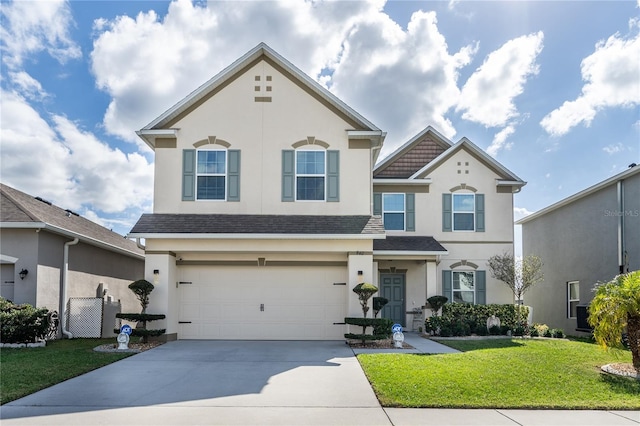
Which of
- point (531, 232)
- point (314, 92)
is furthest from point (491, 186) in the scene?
point (314, 92)

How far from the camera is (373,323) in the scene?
46.3 ft

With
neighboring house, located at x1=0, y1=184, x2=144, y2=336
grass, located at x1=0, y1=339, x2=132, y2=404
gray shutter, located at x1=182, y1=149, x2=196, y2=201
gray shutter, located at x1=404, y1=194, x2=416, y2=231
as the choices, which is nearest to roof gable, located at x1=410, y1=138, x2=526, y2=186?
gray shutter, located at x1=404, y1=194, x2=416, y2=231

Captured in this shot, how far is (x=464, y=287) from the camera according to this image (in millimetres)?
19453

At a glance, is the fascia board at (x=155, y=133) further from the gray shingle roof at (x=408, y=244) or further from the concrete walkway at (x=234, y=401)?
the gray shingle roof at (x=408, y=244)

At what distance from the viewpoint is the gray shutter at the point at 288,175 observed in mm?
15688

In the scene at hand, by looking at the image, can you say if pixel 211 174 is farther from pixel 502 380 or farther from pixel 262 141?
pixel 502 380

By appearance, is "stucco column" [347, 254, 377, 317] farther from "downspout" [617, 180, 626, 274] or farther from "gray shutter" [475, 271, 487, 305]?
"downspout" [617, 180, 626, 274]

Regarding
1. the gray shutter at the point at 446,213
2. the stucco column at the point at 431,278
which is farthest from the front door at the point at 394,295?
the gray shutter at the point at 446,213

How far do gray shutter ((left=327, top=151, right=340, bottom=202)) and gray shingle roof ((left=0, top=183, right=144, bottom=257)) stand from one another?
7.94 m

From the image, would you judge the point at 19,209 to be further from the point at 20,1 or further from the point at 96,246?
the point at 20,1

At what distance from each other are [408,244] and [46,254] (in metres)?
11.5

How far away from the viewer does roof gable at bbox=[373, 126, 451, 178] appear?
20203mm

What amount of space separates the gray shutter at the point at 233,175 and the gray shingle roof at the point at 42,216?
5017mm

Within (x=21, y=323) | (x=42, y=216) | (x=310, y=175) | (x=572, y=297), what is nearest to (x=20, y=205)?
(x=42, y=216)
